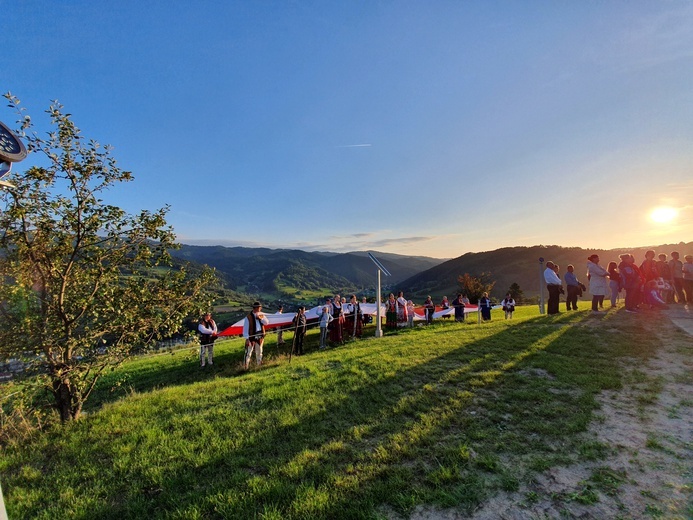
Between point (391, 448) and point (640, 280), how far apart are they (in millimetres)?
13548

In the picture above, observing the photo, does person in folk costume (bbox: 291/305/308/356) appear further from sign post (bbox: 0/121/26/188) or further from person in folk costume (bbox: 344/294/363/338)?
sign post (bbox: 0/121/26/188)

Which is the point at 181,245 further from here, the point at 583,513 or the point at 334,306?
the point at 334,306

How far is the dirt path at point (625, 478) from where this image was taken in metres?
3.07

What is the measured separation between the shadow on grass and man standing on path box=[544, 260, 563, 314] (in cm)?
657

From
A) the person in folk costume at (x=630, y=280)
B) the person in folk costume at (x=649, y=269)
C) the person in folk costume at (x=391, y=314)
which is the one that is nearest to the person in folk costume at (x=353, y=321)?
the person in folk costume at (x=391, y=314)

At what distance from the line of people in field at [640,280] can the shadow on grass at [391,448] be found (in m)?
6.98

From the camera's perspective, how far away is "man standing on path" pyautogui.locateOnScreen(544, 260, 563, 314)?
12930mm

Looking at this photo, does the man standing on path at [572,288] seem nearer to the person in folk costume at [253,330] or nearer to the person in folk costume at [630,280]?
the person in folk costume at [630,280]

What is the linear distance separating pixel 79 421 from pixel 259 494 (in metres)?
4.70

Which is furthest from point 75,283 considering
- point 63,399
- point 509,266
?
point 509,266

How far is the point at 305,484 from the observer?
3621mm

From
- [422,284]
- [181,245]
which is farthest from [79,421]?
[422,284]

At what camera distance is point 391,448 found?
429 centimetres

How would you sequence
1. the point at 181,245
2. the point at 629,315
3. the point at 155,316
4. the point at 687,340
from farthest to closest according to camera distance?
the point at 629,315 < the point at 687,340 < the point at 181,245 < the point at 155,316
